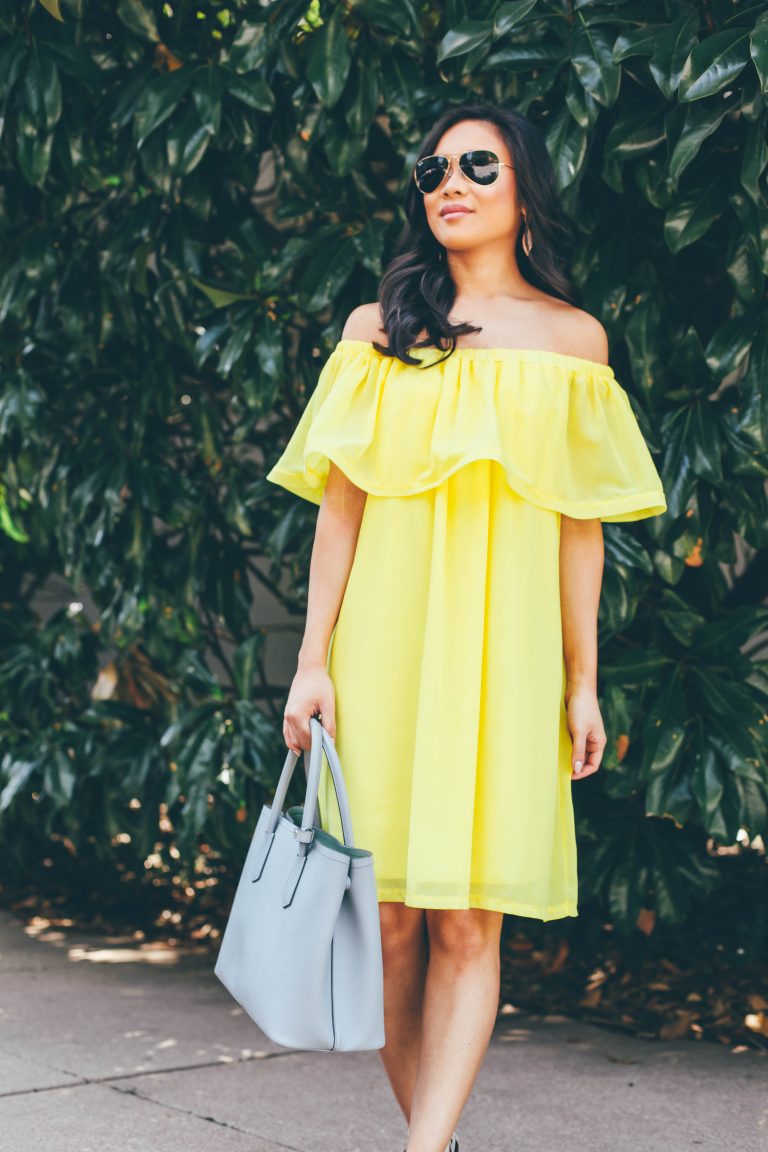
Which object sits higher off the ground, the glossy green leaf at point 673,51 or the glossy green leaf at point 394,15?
the glossy green leaf at point 394,15

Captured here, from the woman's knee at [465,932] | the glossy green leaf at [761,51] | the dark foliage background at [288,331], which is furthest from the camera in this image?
the dark foliage background at [288,331]

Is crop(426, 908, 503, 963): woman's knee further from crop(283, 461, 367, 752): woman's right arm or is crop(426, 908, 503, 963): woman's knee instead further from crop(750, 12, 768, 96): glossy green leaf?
crop(750, 12, 768, 96): glossy green leaf

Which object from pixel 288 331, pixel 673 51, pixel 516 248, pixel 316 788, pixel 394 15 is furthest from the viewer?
pixel 288 331

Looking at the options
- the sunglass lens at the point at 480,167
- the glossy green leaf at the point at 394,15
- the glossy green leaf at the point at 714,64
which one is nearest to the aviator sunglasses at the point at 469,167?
the sunglass lens at the point at 480,167

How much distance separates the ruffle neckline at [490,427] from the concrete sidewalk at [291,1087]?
58.2 inches

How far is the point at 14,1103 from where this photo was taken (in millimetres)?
3273

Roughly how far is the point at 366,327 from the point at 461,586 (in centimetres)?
52

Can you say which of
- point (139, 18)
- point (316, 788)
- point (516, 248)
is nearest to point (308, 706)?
point (316, 788)

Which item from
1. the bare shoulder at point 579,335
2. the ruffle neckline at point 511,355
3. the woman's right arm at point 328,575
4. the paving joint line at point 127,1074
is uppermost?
the bare shoulder at point 579,335

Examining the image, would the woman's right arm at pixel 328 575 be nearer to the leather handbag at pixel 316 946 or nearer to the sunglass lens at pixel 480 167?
the leather handbag at pixel 316 946

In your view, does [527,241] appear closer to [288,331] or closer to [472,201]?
[472,201]

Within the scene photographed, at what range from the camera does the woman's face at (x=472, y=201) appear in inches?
99.7

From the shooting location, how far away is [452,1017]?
7.99 feet

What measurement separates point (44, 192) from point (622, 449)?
2147 mm
